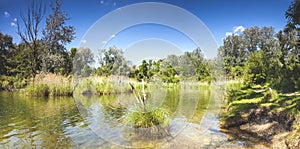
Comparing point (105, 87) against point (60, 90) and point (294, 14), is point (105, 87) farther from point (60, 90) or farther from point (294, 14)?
point (294, 14)

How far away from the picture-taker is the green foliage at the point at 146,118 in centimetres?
520

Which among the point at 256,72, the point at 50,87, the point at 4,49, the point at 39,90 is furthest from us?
the point at 4,49

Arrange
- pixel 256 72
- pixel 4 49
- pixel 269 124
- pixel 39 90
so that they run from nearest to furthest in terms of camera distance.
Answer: pixel 269 124, pixel 39 90, pixel 256 72, pixel 4 49

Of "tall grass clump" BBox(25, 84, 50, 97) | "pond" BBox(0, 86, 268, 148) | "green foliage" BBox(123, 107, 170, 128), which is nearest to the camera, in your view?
"pond" BBox(0, 86, 268, 148)

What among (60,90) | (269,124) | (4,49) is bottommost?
(269,124)

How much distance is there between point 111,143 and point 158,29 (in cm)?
303

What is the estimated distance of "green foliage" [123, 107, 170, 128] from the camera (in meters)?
5.20

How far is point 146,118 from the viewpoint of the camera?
5.22 meters

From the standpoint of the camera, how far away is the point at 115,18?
16.3 feet

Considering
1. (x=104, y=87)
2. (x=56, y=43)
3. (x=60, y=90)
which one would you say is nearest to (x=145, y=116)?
(x=104, y=87)

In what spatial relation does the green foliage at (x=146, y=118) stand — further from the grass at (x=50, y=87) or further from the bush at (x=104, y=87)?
the grass at (x=50, y=87)

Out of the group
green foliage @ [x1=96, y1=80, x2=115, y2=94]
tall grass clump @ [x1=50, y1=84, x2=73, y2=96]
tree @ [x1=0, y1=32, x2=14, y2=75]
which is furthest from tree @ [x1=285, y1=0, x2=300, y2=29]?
tree @ [x1=0, y1=32, x2=14, y2=75]

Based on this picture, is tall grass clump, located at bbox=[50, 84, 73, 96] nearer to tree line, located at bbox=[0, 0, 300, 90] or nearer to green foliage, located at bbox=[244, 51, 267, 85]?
tree line, located at bbox=[0, 0, 300, 90]

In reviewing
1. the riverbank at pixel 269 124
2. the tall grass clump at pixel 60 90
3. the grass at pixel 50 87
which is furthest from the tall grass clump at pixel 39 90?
the riverbank at pixel 269 124
